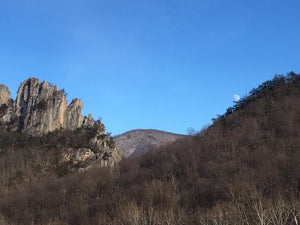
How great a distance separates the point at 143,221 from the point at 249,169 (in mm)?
14005

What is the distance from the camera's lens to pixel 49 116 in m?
72.4

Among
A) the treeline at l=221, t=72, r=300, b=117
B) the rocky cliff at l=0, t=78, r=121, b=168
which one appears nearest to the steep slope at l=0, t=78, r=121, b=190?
the rocky cliff at l=0, t=78, r=121, b=168

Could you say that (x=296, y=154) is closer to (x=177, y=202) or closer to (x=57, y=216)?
(x=177, y=202)

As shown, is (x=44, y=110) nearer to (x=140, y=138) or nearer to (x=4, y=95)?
(x=4, y=95)

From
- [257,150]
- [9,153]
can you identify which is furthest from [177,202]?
[9,153]

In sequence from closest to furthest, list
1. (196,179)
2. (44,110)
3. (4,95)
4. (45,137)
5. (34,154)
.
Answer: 1. (196,179)
2. (34,154)
3. (45,137)
4. (44,110)
5. (4,95)

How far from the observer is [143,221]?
19.5 metres

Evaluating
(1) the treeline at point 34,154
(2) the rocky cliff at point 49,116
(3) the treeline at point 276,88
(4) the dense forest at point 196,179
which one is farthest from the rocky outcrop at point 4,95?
(3) the treeline at point 276,88

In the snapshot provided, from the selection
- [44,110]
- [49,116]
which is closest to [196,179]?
[49,116]

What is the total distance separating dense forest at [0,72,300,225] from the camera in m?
20.6

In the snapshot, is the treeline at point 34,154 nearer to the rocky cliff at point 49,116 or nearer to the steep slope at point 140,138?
the rocky cliff at point 49,116

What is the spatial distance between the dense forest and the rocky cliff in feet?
19.1

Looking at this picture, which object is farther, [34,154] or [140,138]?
[140,138]

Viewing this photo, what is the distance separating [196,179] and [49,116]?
4597 cm
